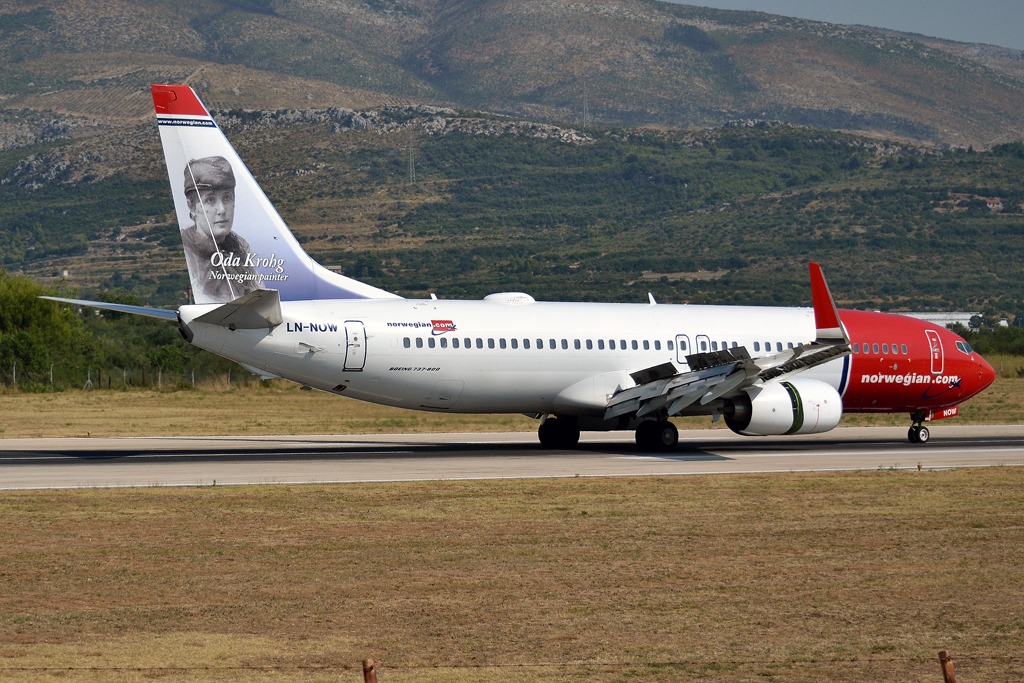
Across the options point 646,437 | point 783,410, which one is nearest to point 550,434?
point 646,437

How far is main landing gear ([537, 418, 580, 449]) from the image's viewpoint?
106 feet

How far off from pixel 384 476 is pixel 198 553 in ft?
29.2

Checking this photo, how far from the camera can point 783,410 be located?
97.3ft

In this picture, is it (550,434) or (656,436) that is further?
(550,434)

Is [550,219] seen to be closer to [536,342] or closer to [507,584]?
[536,342]

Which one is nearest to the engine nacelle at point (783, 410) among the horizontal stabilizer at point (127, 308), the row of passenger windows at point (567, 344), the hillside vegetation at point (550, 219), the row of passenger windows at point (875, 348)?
the row of passenger windows at point (567, 344)

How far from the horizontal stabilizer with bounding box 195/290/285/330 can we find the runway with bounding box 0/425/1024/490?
296 centimetres

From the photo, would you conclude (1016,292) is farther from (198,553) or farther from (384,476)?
(198,553)

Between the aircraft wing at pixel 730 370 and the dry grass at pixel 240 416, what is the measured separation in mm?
10347

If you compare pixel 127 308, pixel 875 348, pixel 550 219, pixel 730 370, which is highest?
pixel 550 219

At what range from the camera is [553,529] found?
17.3 m

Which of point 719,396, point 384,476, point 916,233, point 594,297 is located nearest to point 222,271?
point 384,476

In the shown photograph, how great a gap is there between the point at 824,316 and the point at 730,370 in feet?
8.64

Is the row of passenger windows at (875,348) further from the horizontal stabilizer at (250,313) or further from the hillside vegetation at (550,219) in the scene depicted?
the hillside vegetation at (550,219)
